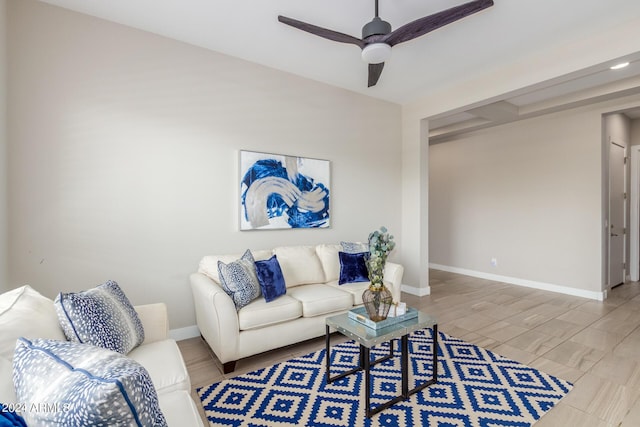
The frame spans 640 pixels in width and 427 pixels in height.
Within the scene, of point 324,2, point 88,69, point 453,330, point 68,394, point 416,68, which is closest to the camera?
point 68,394

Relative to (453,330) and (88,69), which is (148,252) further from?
(453,330)

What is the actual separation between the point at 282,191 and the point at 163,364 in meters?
2.28

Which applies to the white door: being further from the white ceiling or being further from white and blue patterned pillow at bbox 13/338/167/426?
white and blue patterned pillow at bbox 13/338/167/426

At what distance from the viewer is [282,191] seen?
11.9ft

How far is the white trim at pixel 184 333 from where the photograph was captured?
3.05 metres

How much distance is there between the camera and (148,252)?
291 cm

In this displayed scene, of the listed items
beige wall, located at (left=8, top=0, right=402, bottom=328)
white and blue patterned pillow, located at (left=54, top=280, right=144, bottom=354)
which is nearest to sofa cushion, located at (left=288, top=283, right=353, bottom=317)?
beige wall, located at (left=8, top=0, right=402, bottom=328)

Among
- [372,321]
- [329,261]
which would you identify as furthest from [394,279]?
[372,321]

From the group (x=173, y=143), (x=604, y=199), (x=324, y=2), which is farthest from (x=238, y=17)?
(x=604, y=199)

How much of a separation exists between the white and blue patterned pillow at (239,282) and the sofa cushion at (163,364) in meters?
0.71

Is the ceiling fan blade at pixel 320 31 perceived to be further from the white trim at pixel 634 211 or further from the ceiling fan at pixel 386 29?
the white trim at pixel 634 211

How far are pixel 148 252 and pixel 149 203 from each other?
1.48ft

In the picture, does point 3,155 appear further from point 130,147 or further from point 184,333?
point 184,333

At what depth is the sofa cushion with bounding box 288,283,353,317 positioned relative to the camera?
→ 282cm
